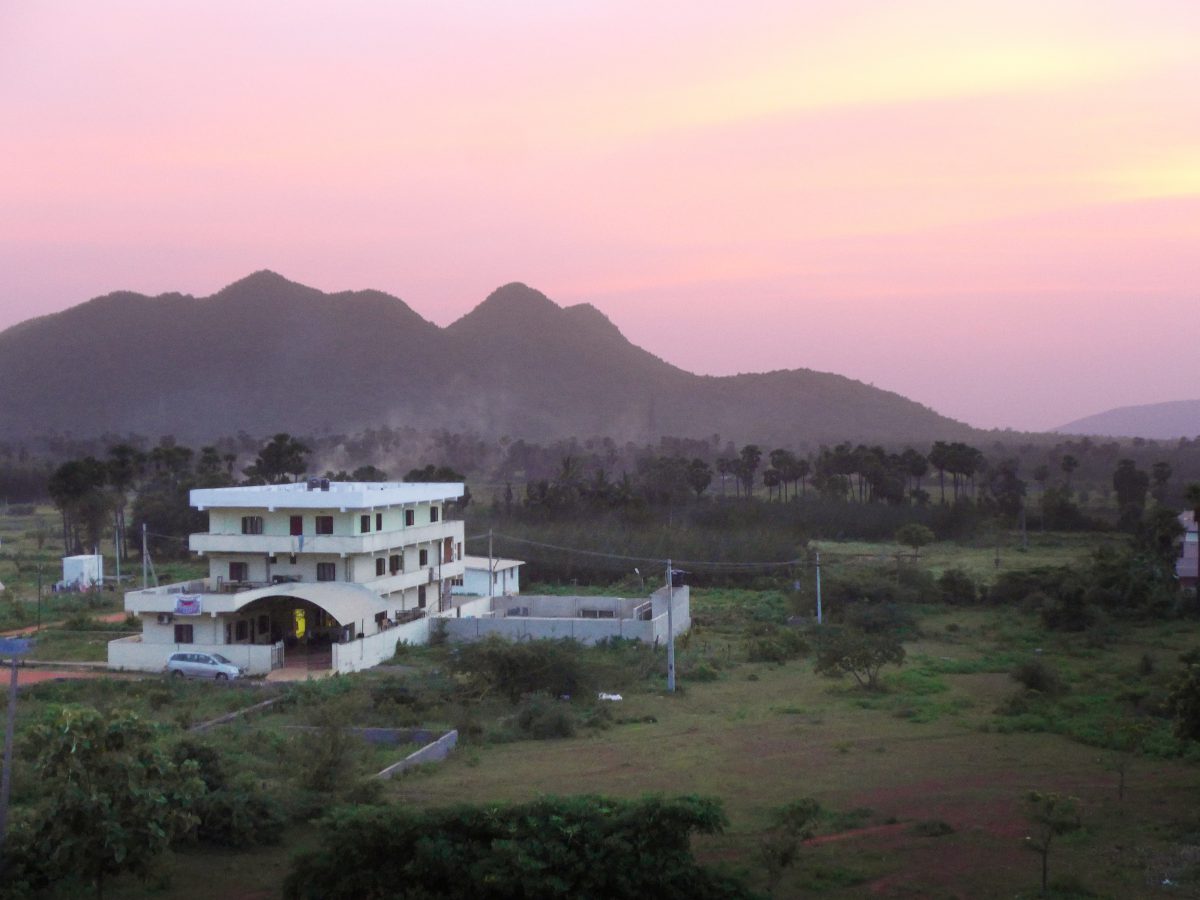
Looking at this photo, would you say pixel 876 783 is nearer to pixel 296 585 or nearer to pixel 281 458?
pixel 296 585

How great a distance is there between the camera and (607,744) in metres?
22.9

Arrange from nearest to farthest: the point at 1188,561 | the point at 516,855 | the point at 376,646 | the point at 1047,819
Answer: the point at 516,855, the point at 1047,819, the point at 376,646, the point at 1188,561

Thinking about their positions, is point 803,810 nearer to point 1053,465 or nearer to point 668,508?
point 668,508

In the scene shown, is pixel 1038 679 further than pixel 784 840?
Yes

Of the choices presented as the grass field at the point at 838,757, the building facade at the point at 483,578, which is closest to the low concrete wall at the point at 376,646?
the grass field at the point at 838,757

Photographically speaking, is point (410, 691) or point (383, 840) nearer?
point (383, 840)

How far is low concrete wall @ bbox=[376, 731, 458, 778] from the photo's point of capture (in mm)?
20016

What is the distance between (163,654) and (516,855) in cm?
2307

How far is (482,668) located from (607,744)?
6.15 m

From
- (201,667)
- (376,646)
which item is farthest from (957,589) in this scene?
(201,667)

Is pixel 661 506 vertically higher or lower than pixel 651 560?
higher

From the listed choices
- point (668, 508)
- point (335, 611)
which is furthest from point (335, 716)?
point (668, 508)

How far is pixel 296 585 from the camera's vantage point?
34188 millimetres

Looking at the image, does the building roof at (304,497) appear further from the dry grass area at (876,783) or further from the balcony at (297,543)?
the dry grass area at (876,783)
